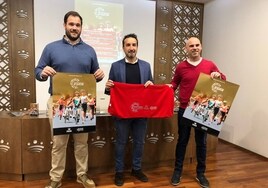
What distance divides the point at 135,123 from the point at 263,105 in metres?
1.90

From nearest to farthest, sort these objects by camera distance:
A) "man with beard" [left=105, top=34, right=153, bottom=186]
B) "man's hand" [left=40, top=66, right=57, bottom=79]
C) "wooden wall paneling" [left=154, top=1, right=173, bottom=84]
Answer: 1. "man's hand" [left=40, top=66, right=57, bottom=79]
2. "man with beard" [left=105, top=34, right=153, bottom=186]
3. "wooden wall paneling" [left=154, top=1, right=173, bottom=84]

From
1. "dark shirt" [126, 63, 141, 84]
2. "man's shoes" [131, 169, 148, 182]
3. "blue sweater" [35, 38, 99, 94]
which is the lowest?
"man's shoes" [131, 169, 148, 182]

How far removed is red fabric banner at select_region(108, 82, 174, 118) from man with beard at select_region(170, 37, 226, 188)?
145mm

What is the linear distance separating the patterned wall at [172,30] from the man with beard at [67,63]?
2.49 m

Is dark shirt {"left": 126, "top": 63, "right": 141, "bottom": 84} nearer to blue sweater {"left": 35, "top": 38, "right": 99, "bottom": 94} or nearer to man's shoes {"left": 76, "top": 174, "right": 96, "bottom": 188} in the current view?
blue sweater {"left": 35, "top": 38, "right": 99, "bottom": 94}

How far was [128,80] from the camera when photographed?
7.23 ft

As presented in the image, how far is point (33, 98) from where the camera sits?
3.78 metres

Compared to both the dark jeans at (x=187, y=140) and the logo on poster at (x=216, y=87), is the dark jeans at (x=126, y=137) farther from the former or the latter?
the logo on poster at (x=216, y=87)

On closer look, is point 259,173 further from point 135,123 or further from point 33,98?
point 33,98

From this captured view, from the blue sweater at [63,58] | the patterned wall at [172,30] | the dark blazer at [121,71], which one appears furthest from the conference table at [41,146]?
the patterned wall at [172,30]

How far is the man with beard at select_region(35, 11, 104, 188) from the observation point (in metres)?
1.90

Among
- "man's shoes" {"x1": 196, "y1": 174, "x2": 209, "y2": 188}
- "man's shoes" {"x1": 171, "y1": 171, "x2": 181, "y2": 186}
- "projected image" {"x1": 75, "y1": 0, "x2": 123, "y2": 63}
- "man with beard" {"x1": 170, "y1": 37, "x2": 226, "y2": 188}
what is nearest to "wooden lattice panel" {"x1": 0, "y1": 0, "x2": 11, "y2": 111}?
"projected image" {"x1": 75, "y1": 0, "x2": 123, "y2": 63}

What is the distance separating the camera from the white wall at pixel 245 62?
314 centimetres

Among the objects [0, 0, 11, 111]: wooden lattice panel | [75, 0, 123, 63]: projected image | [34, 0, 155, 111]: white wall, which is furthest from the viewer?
[75, 0, 123, 63]: projected image
